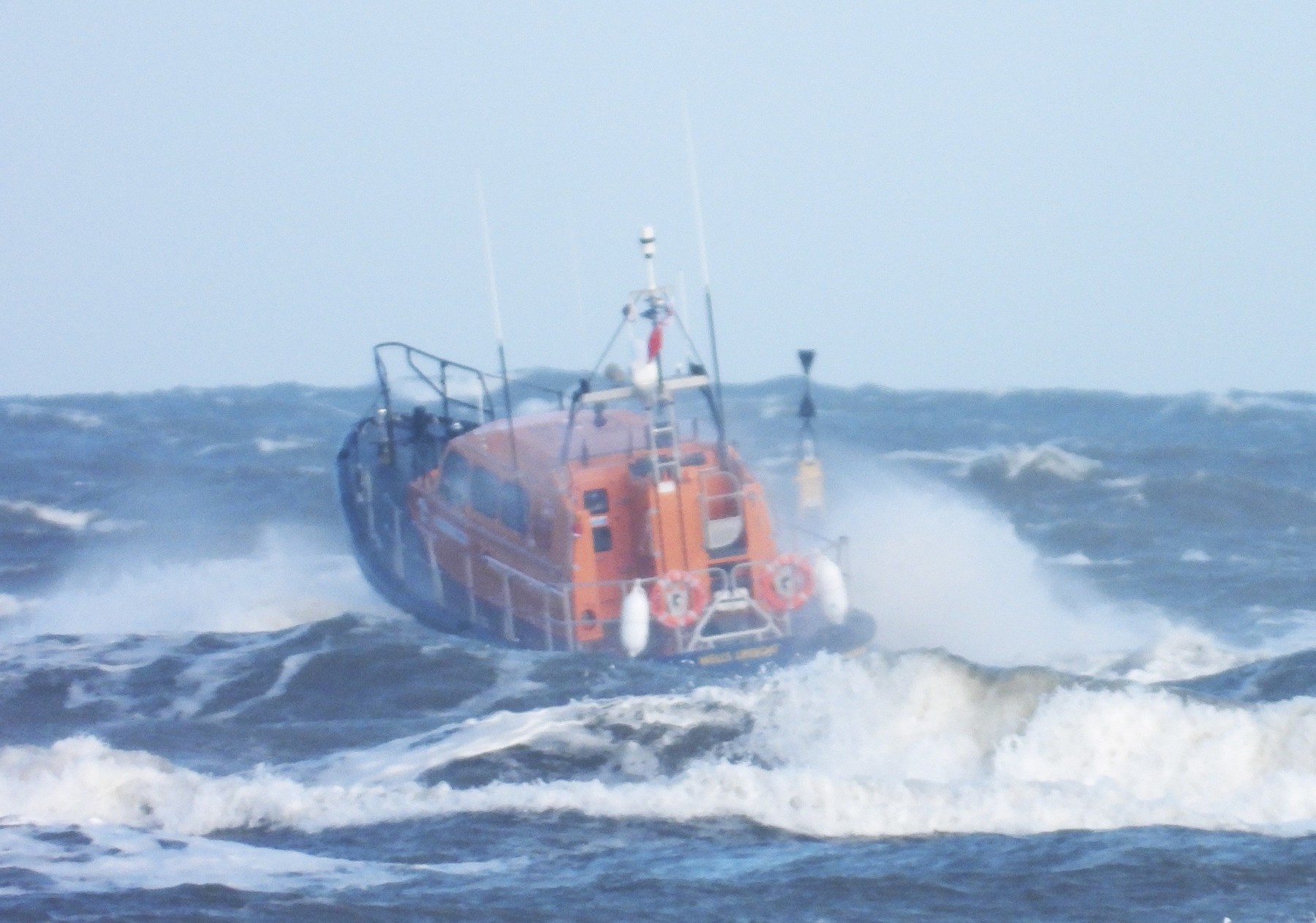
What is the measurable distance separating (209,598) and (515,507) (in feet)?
14.4

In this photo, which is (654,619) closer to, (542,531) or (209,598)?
(542,531)

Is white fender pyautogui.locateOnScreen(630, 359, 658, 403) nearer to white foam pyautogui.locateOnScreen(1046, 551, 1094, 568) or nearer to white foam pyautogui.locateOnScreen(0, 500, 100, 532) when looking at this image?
white foam pyautogui.locateOnScreen(1046, 551, 1094, 568)

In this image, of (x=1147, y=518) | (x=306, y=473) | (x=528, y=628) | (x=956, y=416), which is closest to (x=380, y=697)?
(x=528, y=628)

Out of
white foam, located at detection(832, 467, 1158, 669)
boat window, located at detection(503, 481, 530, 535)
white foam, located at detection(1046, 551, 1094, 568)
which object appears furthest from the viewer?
white foam, located at detection(1046, 551, 1094, 568)

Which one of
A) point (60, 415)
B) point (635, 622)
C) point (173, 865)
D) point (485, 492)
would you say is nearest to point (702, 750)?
point (635, 622)

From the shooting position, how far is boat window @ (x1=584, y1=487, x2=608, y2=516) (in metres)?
11.7

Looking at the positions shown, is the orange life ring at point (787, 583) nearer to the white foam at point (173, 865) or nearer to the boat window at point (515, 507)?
the boat window at point (515, 507)

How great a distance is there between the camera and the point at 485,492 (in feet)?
41.7

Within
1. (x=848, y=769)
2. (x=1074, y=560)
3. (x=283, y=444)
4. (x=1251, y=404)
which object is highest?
(x=283, y=444)

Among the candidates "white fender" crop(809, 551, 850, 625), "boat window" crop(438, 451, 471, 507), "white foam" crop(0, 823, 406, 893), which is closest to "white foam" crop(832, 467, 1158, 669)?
"white fender" crop(809, 551, 850, 625)

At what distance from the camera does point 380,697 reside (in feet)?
35.3

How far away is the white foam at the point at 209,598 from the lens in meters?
14.7

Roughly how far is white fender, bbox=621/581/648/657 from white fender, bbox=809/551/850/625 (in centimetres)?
128

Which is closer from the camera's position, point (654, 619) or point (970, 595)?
point (654, 619)
